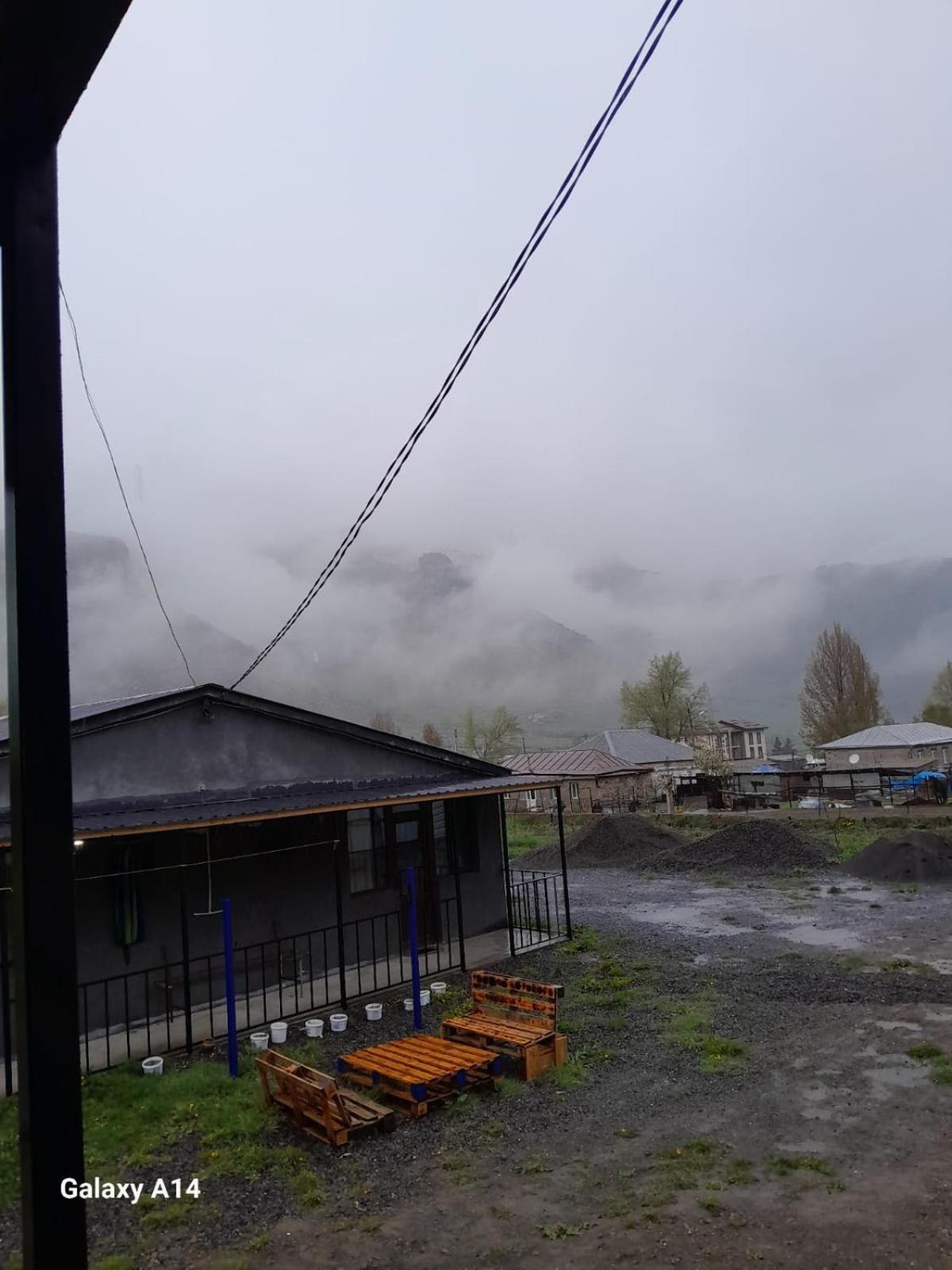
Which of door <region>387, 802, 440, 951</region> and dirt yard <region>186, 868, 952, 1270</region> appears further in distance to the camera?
door <region>387, 802, 440, 951</region>

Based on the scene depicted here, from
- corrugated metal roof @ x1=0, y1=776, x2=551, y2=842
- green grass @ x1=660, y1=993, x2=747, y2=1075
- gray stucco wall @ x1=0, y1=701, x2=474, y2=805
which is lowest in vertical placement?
green grass @ x1=660, y1=993, x2=747, y2=1075

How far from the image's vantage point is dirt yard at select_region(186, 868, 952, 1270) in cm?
538

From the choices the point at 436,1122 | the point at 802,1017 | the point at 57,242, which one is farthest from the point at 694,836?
the point at 57,242

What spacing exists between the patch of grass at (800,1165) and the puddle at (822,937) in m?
8.07

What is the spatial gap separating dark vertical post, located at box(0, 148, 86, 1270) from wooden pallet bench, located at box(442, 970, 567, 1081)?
6.58 m

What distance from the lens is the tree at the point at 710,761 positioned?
186 ft

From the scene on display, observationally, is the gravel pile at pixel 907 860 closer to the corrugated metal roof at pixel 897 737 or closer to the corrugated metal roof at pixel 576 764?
the corrugated metal roof at pixel 576 764

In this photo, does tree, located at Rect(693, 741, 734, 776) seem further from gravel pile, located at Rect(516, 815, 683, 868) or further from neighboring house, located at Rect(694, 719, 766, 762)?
neighboring house, located at Rect(694, 719, 766, 762)

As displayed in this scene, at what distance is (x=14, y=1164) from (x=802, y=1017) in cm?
830

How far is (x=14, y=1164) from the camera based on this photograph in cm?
696

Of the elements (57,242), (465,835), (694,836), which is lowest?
(694,836)

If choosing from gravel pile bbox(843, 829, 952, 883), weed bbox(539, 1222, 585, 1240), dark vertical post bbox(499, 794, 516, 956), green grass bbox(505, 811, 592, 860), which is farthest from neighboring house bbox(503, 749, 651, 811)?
weed bbox(539, 1222, 585, 1240)

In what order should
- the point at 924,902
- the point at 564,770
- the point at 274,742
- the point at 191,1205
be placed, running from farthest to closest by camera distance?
1. the point at 564,770
2. the point at 924,902
3. the point at 274,742
4. the point at 191,1205

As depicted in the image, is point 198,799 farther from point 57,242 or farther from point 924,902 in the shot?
point 924,902
